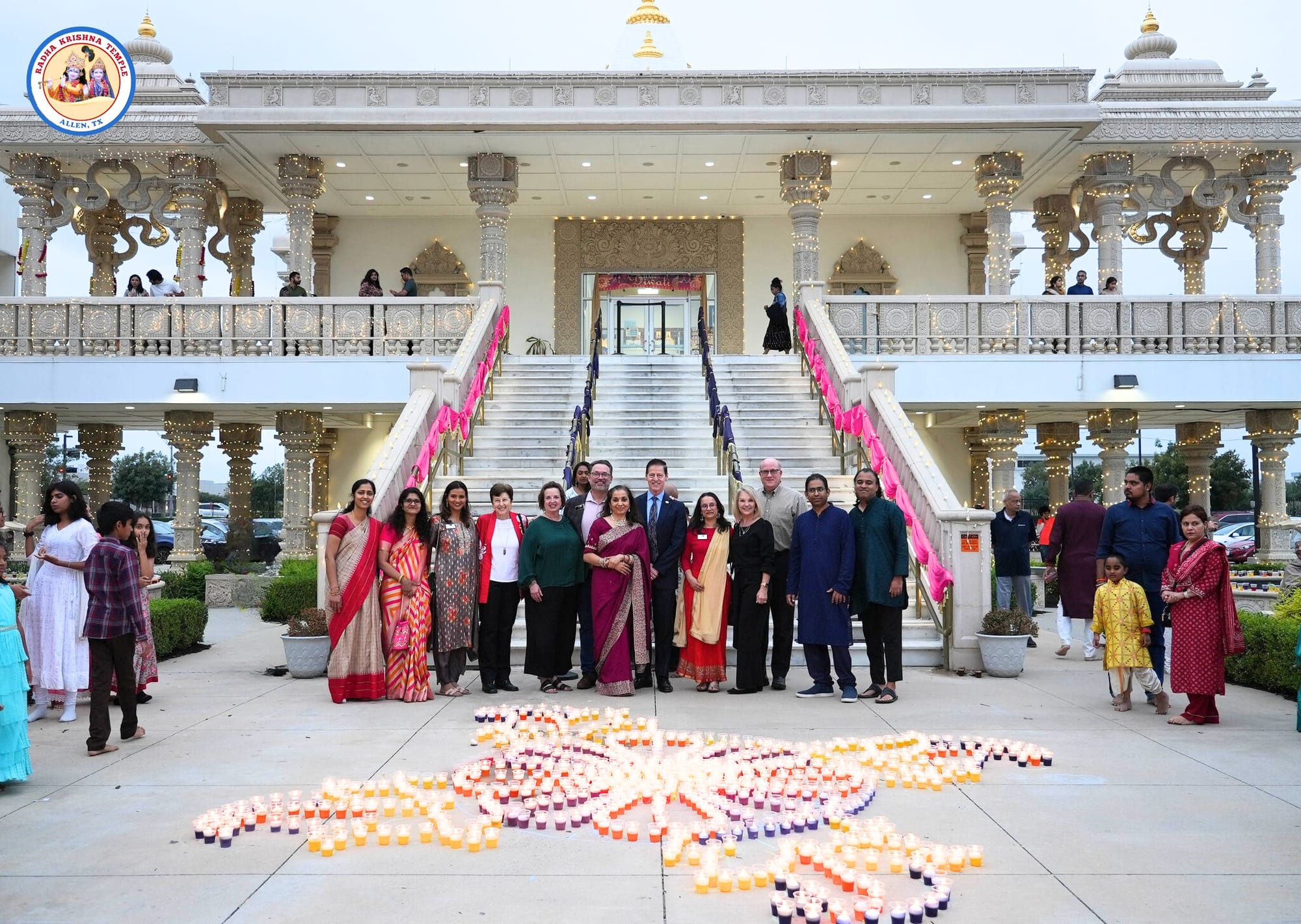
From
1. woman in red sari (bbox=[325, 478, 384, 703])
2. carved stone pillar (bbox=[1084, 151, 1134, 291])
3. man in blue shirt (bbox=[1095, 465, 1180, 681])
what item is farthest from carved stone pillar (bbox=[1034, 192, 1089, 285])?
woman in red sari (bbox=[325, 478, 384, 703])

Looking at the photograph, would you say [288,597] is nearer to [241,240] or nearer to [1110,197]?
[241,240]

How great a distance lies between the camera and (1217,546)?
719 cm

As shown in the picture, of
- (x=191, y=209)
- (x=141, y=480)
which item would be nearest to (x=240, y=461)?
(x=191, y=209)

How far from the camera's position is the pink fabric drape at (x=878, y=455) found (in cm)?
973

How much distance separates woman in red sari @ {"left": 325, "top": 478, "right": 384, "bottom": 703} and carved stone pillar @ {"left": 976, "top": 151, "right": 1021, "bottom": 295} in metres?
14.9

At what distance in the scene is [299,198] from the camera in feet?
65.8

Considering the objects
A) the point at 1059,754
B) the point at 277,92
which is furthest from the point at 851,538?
the point at 277,92

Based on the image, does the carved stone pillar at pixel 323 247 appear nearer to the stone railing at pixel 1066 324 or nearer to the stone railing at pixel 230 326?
the stone railing at pixel 230 326

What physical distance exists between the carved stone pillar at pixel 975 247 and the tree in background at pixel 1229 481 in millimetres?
36934

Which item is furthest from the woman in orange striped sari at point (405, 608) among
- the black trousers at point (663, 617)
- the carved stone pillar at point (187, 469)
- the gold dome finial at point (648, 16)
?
the gold dome finial at point (648, 16)

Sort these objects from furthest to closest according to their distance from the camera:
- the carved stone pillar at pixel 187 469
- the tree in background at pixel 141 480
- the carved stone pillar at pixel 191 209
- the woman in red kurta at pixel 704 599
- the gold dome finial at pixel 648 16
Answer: the tree in background at pixel 141 480 → the gold dome finial at pixel 648 16 → the carved stone pillar at pixel 191 209 → the carved stone pillar at pixel 187 469 → the woman in red kurta at pixel 704 599

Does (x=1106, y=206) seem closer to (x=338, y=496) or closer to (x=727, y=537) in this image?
(x=727, y=537)

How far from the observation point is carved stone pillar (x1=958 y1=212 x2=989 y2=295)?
81.0 ft

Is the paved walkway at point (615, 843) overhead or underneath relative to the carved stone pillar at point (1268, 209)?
underneath
